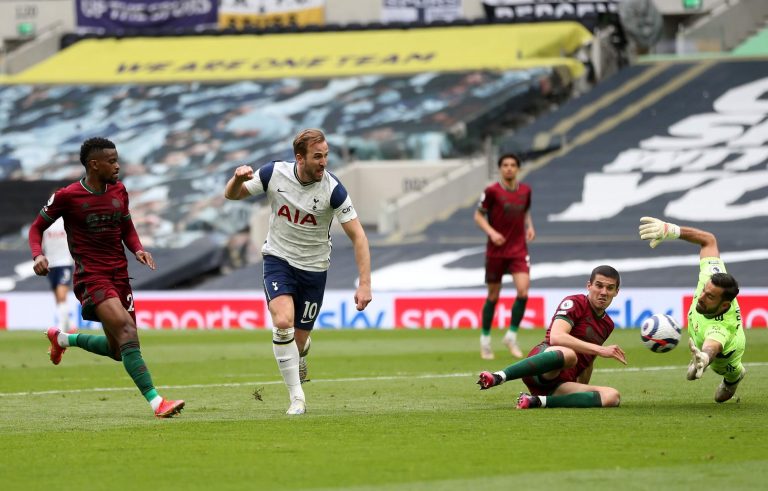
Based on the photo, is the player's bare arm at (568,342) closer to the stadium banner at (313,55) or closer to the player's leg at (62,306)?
the player's leg at (62,306)

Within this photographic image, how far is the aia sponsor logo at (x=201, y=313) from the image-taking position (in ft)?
93.2

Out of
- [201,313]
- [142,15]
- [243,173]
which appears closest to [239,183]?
[243,173]

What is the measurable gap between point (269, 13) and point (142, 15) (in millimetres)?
4610

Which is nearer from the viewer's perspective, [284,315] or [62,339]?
[284,315]

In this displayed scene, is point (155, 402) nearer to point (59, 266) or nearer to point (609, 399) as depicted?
point (609, 399)

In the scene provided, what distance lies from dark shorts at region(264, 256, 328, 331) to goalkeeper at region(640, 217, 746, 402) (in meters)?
2.57

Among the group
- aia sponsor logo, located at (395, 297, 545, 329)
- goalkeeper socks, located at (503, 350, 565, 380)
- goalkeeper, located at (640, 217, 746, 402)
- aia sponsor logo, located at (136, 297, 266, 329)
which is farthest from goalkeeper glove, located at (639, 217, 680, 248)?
aia sponsor logo, located at (136, 297, 266, 329)

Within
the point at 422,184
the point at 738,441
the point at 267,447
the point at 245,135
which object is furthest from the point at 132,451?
the point at 245,135

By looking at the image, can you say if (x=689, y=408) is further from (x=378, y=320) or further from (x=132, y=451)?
(x=378, y=320)

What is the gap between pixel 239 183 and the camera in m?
11.0

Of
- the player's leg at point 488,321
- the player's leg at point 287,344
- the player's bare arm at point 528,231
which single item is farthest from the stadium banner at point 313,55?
the player's leg at point 287,344

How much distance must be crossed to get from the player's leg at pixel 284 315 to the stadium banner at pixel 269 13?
3757cm

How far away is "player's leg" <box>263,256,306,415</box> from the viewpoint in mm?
11305

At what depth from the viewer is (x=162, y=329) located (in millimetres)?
28125
